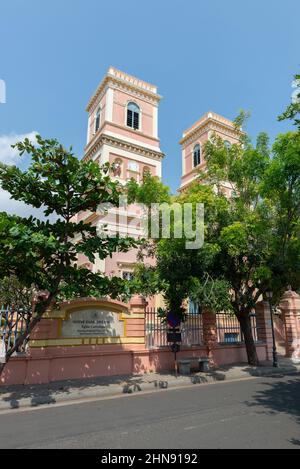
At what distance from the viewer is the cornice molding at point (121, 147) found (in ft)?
74.7

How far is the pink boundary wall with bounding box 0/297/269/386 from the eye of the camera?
9883mm

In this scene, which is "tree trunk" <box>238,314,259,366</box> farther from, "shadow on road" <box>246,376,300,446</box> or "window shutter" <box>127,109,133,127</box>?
"window shutter" <box>127,109,133,127</box>

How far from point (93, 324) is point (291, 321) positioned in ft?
41.2

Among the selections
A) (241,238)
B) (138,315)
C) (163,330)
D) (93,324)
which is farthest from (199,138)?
(93,324)

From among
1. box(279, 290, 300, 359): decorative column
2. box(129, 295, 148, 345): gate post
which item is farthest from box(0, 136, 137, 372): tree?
box(279, 290, 300, 359): decorative column

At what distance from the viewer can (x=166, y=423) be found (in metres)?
6.16

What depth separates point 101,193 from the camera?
892 cm

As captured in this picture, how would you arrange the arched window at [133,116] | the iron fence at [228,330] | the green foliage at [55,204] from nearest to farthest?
the green foliage at [55,204] < the iron fence at [228,330] < the arched window at [133,116]

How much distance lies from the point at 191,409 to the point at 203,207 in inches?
273

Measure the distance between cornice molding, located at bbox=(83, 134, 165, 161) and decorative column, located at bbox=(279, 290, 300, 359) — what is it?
14070 millimetres

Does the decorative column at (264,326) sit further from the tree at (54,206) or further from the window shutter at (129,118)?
the window shutter at (129,118)

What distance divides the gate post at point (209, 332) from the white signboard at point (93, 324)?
14.2ft

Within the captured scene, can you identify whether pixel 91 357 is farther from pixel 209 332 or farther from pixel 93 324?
pixel 209 332

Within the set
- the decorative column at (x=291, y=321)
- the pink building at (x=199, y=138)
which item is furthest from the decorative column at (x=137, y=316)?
the pink building at (x=199, y=138)
